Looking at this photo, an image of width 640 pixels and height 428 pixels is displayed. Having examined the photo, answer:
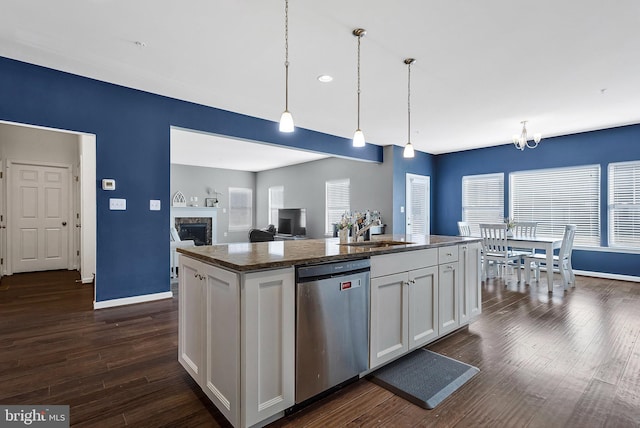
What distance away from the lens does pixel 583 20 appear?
2455mm

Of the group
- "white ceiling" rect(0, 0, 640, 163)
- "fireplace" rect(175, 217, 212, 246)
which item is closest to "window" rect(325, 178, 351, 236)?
"fireplace" rect(175, 217, 212, 246)

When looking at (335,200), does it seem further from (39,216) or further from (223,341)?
(223,341)

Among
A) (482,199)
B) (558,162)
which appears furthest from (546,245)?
(482,199)

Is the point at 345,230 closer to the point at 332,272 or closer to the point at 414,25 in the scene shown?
the point at 332,272

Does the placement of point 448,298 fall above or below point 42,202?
below

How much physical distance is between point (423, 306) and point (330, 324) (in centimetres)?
102

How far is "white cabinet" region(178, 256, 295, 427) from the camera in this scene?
1562 mm

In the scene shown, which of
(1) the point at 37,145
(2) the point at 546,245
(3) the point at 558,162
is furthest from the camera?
(3) the point at 558,162

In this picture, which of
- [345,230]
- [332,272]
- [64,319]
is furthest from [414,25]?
[64,319]

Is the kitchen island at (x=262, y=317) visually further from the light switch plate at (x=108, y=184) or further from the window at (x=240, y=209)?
the window at (x=240, y=209)

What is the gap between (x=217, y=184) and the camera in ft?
32.5

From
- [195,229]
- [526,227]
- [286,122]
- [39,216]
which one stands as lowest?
[195,229]

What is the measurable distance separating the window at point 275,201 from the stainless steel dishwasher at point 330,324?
8051 millimetres

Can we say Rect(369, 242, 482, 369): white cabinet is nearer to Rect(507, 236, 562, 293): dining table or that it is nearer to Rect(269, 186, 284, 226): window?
Rect(507, 236, 562, 293): dining table
